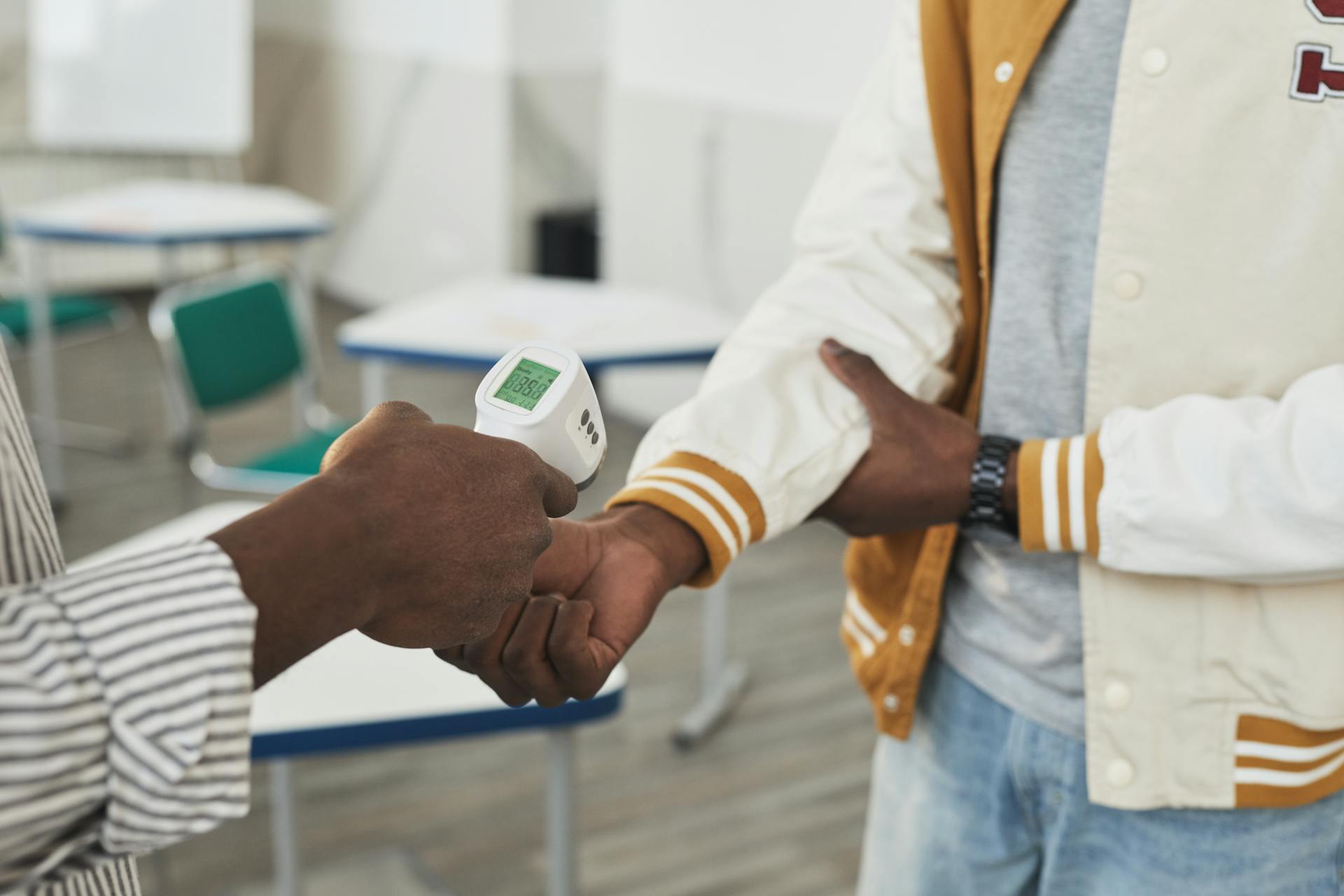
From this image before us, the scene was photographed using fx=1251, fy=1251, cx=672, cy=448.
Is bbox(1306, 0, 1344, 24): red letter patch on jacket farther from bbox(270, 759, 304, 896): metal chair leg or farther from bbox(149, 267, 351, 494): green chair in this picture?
bbox(149, 267, 351, 494): green chair

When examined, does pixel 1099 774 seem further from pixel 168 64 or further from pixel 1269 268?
pixel 168 64

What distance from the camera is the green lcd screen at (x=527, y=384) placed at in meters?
0.80

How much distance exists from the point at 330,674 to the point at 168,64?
4732 millimetres

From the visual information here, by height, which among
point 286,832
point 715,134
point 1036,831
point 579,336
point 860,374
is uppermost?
point 715,134

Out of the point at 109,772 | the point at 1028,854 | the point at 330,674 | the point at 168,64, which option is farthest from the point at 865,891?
the point at 168,64

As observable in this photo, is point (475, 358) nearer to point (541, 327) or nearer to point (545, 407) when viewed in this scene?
point (541, 327)

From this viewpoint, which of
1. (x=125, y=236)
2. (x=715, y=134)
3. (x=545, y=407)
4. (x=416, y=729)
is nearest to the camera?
(x=545, y=407)

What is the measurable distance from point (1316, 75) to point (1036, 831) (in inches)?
24.0

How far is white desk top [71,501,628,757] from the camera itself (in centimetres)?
127

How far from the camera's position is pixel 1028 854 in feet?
3.40

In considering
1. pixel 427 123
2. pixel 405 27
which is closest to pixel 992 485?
pixel 427 123

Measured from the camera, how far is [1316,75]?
848 mm

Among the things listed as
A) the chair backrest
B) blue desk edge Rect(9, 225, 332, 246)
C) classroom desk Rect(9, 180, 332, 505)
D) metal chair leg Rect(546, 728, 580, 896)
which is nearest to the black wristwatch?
metal chair leg Rect(546, 728, 580, 896)

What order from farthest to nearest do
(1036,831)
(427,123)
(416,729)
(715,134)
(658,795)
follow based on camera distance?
(427,123) < (715,134) < (658,795) < (416,729) < (1036,831)
